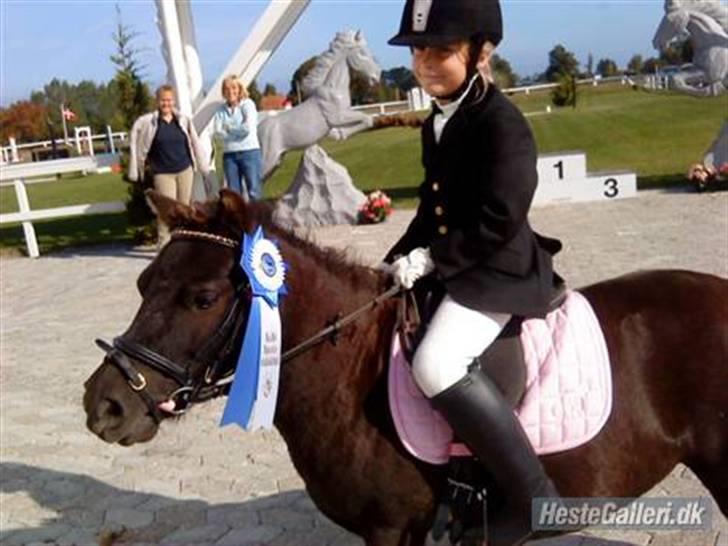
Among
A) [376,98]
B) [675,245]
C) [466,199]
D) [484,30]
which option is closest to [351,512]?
[466,199]

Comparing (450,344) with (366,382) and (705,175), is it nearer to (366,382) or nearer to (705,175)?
(366,382)

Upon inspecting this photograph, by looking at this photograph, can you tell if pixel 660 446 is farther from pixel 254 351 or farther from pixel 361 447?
pixel 254 351

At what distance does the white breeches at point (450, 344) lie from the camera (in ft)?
8.10

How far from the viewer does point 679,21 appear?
13812 mm

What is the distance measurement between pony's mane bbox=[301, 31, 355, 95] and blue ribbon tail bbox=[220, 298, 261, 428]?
11850mm

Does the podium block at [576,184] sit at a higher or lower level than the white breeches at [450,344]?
A: lower

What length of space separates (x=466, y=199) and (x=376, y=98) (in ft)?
184

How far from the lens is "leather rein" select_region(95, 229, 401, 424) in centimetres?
245

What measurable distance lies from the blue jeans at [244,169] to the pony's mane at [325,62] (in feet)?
7.80

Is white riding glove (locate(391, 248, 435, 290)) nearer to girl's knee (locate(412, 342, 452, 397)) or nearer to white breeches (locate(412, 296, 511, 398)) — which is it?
white breeches (locate(412, 296, 511, 398))

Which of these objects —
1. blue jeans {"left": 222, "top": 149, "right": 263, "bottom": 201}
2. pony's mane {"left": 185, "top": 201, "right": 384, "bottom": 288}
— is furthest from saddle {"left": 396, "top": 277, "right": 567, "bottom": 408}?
blue jeans {"left": 222, "top": 149, "right": 263, "bottom": 201}

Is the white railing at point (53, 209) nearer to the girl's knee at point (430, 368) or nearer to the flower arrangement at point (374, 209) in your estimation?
the flower arrangement at point (374, 209)

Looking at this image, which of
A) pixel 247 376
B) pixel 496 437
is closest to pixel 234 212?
pixel 247 376

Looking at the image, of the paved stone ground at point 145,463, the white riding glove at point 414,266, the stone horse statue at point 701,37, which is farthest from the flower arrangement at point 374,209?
the white riding glove at point 414,266
